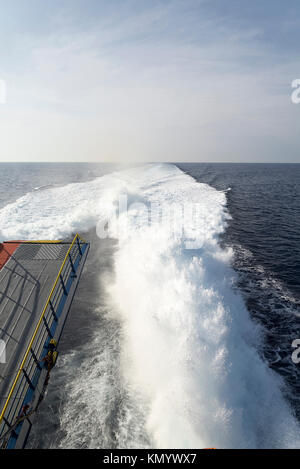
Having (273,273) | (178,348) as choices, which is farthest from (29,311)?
(273,273)

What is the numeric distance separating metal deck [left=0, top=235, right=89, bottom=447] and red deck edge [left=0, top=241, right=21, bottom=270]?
25 centimetres

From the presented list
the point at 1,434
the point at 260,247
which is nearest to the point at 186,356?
the point at 1,434

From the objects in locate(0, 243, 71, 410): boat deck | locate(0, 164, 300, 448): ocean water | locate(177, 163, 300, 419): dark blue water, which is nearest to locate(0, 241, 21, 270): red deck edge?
locate(0, 243, 71, 410): boat deck

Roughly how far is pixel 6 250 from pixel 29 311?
6.54 meters

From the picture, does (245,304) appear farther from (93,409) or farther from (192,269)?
(93,409)

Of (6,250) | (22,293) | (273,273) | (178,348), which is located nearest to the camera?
(178,348)

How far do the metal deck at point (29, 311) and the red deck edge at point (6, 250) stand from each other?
0.25 m

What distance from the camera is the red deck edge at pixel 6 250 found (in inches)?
538

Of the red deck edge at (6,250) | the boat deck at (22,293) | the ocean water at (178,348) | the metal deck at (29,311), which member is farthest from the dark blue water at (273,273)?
the red deck edge at (6,250)

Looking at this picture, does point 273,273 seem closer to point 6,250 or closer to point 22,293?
point 22,293

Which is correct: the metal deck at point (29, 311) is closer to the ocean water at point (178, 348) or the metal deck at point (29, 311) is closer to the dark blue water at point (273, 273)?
the ocean water at point (178, 348)

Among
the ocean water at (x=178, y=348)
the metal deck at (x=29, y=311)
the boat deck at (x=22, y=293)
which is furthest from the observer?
the boat deck at (x=22, y=293)

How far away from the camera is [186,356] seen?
948 centimetres

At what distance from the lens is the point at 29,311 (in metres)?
10.2
